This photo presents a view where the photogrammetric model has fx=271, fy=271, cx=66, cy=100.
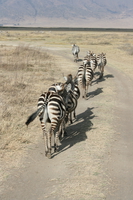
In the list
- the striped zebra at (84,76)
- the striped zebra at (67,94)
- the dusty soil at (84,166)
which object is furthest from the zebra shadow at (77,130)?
the striped zebra at (84,76)

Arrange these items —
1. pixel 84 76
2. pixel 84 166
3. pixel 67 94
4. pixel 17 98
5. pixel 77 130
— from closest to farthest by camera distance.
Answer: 1. pixel 84 166
2. pixel 67 94
3. pixel 77 130
4. pixel 17 98
5. pixel 84 76

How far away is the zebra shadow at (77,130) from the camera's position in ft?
29.5

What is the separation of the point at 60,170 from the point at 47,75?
14.3 metres

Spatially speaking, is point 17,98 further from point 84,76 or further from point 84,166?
point 84,166

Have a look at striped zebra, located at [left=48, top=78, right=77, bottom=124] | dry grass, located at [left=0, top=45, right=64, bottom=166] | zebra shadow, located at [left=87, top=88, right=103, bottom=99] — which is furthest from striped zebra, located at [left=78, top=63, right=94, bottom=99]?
striped zebra, located at [left=48, top=78, right=77, bottom=124]

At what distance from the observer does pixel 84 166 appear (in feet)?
24.1

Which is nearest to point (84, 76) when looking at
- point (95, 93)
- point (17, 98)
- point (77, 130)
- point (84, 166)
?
point (95, 93)

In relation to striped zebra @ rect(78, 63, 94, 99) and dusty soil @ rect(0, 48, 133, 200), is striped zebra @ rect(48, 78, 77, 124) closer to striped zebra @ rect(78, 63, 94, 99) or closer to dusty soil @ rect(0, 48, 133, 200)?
dusty soil @ rect(0, 48, 133, 200)

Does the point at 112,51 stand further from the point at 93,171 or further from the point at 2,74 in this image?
the point at 93,171

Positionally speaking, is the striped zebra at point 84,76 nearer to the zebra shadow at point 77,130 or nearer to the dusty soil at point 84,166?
the zebra shadow at point 77,130

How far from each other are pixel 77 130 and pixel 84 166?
9.97 feet

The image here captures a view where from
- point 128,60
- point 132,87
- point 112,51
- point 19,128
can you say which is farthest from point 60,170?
point 112,51

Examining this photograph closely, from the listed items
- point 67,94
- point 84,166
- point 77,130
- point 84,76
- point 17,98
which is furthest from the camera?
point 84,76

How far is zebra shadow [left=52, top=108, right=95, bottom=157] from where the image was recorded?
899 cm
